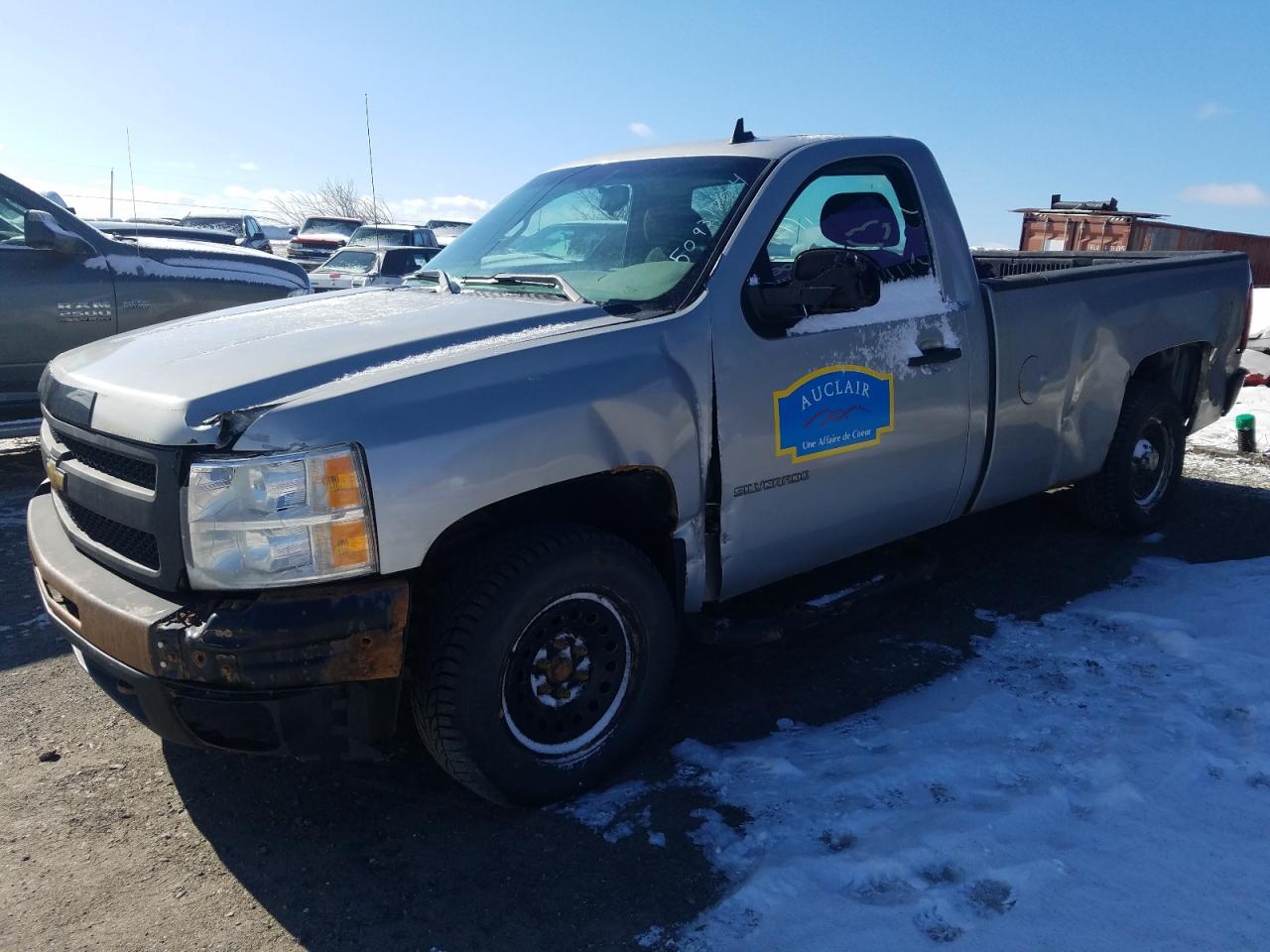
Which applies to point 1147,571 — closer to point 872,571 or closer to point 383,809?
point 872,571

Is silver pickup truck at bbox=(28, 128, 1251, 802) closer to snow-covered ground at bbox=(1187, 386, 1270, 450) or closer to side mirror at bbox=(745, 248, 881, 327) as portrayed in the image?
side mirror at bbox=(745, 248, 881, 327)

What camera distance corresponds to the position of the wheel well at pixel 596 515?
9.37 feet

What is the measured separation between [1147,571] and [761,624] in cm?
257

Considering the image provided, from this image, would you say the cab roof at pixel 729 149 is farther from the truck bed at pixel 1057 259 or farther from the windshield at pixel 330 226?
the windshield at pixel 330 226

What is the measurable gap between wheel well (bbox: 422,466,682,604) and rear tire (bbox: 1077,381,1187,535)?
302cm

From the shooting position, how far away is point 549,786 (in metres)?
2.96

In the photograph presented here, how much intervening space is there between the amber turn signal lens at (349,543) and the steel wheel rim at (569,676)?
1.75ft

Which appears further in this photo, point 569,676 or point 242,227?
point 242,227

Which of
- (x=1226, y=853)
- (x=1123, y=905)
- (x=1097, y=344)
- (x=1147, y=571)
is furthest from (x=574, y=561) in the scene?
(x=1147, y=571)

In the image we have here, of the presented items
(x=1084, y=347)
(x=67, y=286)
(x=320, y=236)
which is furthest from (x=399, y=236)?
(x=1084, y=347)

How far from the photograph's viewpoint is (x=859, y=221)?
3.83 m

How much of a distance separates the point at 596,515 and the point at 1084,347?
273 cm

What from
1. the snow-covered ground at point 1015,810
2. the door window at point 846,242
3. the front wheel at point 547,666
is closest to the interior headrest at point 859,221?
the door window at point 846,242

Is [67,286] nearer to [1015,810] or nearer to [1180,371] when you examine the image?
[1015,810]
